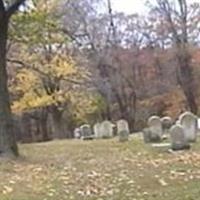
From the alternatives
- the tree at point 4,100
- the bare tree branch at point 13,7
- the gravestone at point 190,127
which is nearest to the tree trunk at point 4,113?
the tree at point 4,100

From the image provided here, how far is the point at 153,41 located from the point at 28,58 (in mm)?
12094

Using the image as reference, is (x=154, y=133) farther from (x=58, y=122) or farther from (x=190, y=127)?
(x=58, y=122)

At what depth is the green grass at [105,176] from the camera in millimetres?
10219

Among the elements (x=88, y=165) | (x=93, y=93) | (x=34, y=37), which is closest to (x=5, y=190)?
(x=88, y=165)

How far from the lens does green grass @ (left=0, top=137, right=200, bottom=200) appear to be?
10219 millimetres

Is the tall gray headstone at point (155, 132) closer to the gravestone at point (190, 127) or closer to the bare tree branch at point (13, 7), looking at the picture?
the gravestone at point (190, 127)

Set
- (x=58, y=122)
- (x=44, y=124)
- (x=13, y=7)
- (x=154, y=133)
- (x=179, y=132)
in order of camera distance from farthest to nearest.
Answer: (x=44, y=124), (x=58, y=122), (x=154, y=133), (x=179, y=132), (x=13, y=7)

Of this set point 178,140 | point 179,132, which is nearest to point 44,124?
point 178,140

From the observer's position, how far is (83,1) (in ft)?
135

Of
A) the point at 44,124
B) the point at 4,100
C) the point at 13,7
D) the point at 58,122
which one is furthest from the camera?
the point at 44,124

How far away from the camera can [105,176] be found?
12164mm

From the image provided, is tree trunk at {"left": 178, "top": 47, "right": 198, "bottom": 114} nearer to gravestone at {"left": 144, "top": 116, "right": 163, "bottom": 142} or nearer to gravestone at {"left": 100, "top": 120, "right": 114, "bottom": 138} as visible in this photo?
gravestone at {"left": 100, "top": 120, "right": 114, "bottom": 138}

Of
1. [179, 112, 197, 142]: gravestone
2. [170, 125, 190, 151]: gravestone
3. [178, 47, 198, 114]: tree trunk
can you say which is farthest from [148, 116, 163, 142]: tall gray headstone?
[178, 47, 198, 114]: tree trunk

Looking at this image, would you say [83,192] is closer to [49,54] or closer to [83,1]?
[49,54]
